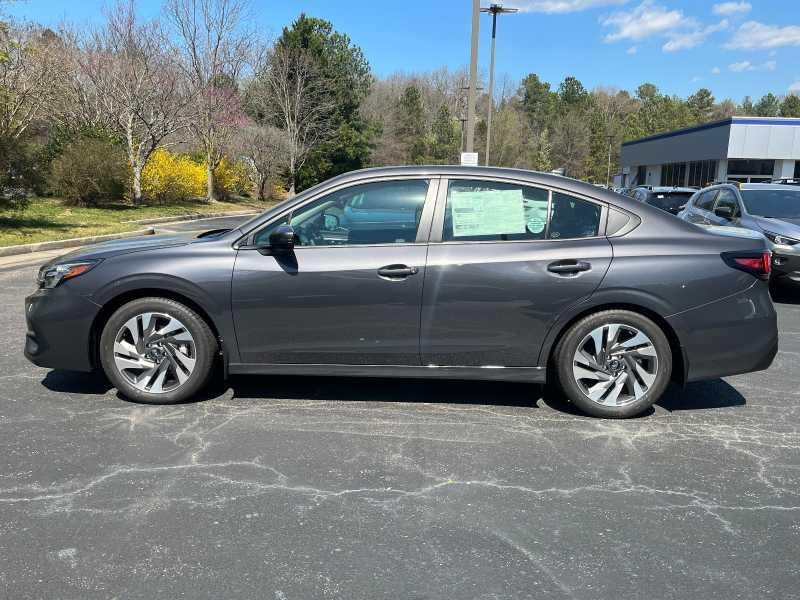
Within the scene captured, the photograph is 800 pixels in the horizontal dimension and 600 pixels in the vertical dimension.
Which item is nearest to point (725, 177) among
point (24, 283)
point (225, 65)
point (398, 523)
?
point (225, 65)

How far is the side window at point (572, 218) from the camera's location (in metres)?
4.49

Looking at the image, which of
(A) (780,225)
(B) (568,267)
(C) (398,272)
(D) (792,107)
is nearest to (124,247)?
(C) (398,272)

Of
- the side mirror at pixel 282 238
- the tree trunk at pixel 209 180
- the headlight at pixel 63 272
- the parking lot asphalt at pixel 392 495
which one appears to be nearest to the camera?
the parking lot asphalt at pixel 392 495

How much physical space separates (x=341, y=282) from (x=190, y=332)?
110 centimetres

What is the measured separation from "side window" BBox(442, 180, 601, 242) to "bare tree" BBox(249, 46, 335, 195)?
36.9m

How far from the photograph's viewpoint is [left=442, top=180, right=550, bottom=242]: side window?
448cm

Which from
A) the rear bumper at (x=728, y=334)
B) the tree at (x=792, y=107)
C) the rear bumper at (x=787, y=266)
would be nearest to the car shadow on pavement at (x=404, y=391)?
the rear bumper at (x=728, y=334)

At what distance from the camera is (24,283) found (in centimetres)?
972

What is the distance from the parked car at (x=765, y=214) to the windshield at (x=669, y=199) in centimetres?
716

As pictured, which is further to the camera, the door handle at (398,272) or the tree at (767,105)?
the tree at (767,105)

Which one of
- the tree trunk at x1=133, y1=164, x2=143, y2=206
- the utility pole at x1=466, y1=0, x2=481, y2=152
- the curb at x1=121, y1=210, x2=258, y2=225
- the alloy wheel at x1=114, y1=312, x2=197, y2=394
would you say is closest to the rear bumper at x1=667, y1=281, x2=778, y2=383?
the alloy wheel at x1=114, y1=312, x2=197, y2=394

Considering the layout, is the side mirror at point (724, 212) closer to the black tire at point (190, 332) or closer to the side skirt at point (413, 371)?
the side skirt at point (413, 371)

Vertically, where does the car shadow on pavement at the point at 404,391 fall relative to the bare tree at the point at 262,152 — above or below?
below

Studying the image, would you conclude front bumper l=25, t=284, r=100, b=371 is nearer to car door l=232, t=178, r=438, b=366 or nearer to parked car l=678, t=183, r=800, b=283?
car door l=232, t=178, r=438, b=366
